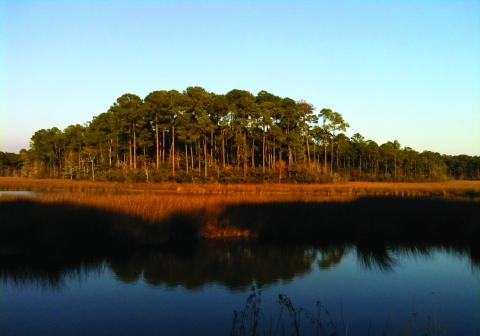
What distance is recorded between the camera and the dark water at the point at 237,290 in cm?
690

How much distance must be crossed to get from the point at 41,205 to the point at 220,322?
31.5 ft

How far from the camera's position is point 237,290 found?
888 cm

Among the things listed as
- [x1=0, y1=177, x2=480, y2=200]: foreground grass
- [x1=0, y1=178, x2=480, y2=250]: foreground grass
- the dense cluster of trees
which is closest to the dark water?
[x1=0, y1=178, x2=480, y2=250]: foreground grass

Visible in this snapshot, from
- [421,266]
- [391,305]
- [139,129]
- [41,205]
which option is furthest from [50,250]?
[139,129]

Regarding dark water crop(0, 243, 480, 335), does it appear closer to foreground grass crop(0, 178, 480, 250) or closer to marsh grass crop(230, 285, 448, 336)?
marsh grass crop(230, 285, 448, 336)

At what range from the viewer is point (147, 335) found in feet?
21.2

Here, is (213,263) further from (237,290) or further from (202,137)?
(202,137)

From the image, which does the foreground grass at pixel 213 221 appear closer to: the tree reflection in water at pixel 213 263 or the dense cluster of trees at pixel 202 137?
the tree reflection in water at pixel 213 263

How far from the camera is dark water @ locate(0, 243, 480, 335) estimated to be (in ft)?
22.6

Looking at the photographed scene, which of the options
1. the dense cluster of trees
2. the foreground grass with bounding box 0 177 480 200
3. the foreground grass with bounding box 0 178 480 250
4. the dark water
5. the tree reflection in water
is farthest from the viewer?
the dense cluster of trees

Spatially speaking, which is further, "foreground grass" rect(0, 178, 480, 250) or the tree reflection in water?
"foreground grass" rect(0, 178, 480, 250)

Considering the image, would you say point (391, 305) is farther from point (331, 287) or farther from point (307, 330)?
point (307, 330)

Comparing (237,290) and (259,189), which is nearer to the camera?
(237,290)

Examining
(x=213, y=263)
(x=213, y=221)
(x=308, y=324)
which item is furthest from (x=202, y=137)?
(x=308, y=324)
